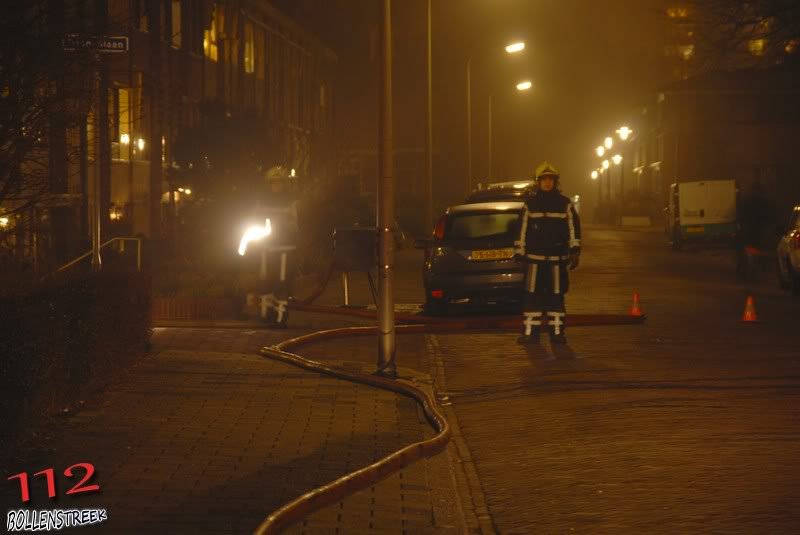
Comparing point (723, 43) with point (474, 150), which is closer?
point (723, 43)

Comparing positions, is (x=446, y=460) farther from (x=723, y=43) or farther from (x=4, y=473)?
(x=723, y=43)

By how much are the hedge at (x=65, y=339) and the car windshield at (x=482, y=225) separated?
7.33 meters

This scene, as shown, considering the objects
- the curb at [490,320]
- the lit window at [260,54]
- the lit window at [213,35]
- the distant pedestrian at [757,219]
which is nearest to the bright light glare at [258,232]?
the curb at [490,320]

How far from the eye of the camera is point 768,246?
33.9m

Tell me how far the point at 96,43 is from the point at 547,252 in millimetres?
6638

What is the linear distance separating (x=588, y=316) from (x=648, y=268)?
50.1 feet

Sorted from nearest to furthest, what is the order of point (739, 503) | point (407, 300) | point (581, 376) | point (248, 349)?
point (739, 503) < point (581, 376) < point (248, 349) < point (407, 300)

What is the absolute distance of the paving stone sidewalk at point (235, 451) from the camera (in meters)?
6.92

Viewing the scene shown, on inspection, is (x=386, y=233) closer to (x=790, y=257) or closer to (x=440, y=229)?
(x=440, y=229)

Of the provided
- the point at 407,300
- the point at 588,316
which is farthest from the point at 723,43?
the point at 588,316

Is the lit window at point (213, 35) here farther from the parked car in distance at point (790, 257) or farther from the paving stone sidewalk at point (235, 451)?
the paving stone sidewalk at point (235, 451)

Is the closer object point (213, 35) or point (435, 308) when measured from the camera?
point (435, 308)

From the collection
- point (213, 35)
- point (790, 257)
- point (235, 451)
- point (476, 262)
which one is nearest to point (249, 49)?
point (213, 35)

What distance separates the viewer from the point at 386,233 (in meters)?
12.5
